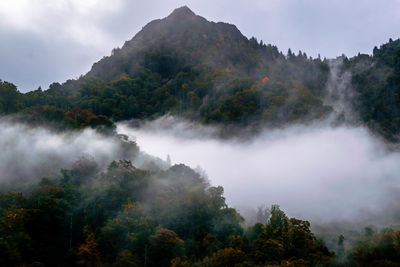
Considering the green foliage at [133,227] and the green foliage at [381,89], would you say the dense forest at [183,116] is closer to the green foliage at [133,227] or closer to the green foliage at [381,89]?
the green foliage at [133,227]

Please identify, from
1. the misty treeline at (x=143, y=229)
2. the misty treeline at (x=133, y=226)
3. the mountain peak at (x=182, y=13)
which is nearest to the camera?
the misty treeline at (x=143, y=229)

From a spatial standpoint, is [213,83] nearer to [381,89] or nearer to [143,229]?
[381,89]

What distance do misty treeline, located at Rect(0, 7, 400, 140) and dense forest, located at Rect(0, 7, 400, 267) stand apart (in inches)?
20.7

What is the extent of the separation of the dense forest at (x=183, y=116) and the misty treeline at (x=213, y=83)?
0.52m

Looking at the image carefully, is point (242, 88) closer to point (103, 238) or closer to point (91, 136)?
point (91, 136)

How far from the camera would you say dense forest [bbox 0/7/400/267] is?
3894 centimetres

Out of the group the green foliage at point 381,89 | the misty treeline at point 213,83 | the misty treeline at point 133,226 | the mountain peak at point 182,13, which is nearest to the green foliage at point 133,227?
the misty treeline at point 133,226

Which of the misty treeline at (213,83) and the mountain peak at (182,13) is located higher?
the mountain peak at (182,13)

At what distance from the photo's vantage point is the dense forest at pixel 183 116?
38938 mm

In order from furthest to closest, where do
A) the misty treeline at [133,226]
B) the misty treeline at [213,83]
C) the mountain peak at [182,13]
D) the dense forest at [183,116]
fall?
the mountain peak at [182,13], the misty treeline at [213,83], the dense forest at [183,116], the misty treeline at [133,226]

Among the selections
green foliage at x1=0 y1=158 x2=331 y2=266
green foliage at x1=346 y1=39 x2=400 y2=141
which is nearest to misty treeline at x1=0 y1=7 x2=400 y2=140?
green foliage at x1=346 y1=39 x2=400 y2=141

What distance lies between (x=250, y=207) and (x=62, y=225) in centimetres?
5830

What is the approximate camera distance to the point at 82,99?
114m

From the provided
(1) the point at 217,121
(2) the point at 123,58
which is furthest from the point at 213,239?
(2) the point at 123,58
